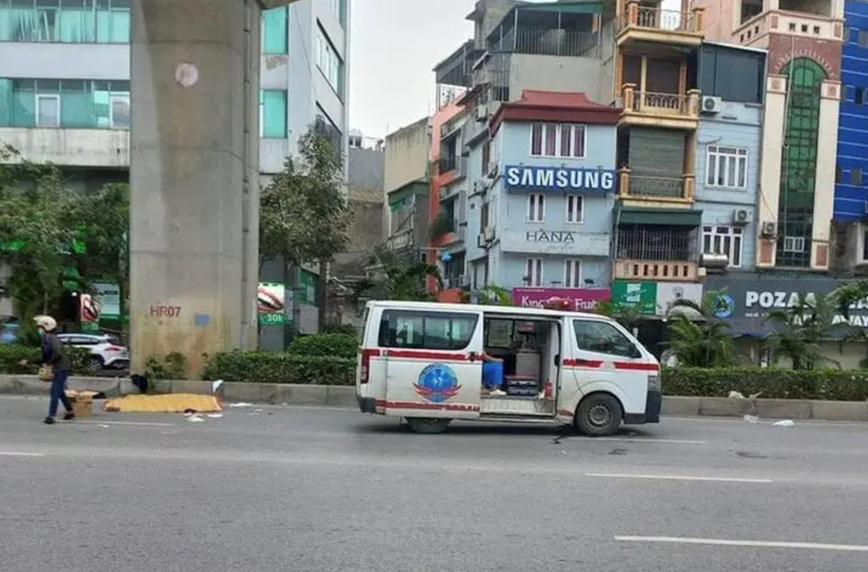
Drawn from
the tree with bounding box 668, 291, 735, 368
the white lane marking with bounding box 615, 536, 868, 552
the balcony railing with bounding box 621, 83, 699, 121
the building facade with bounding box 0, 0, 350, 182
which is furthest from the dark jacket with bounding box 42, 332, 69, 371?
the balcony railing with bounding box 621, 83, 699, 121

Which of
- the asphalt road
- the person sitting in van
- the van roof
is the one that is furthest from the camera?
the person sitting in van

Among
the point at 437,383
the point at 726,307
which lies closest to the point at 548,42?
the point at 726,307

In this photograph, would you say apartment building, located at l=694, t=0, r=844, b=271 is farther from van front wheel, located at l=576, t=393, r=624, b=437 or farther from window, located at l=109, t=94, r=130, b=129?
window, located at l=109, t=94, r=130, b=129

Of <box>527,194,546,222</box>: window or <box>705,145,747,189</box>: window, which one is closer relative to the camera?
<box>527,194,546,222</box>: window

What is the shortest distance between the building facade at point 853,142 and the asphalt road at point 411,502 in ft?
80.6

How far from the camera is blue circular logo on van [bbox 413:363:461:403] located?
11289 mm

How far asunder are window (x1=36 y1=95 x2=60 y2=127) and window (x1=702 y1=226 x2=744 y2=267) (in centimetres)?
2785

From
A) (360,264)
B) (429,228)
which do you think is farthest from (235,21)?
(360,264)

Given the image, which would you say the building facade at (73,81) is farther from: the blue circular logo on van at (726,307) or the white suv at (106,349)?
the blue circular logo on van at (726,307)

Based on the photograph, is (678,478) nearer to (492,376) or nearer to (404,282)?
(492,376)

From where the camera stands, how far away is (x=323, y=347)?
56.7 ft

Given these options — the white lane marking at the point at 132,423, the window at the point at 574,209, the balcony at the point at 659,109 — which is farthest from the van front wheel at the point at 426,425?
the balcony at the point at 659,109

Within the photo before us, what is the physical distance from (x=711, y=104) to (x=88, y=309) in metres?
26.8

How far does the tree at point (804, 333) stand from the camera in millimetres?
17562
